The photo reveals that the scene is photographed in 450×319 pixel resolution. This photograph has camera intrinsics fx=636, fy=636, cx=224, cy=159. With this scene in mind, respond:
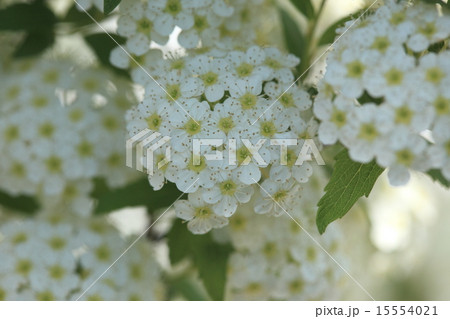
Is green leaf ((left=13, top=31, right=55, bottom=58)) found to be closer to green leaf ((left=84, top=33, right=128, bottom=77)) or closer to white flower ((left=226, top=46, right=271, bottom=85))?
green leaf ((left=84, top=33, right=128, bottom=77))

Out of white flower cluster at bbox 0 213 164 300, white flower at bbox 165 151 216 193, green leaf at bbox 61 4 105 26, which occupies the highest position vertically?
white flower at bbox 165 151 216 193

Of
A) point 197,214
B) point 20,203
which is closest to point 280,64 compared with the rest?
point 197,214

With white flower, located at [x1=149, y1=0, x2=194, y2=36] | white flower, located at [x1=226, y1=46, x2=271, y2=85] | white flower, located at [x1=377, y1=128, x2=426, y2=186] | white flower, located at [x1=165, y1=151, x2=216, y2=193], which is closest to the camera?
white flower, located at [x1=377, y1=128, x2=426, y2=186]

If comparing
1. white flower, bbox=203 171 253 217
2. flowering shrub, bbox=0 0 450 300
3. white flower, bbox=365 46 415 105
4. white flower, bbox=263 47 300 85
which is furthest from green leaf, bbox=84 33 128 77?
white flower, bbox=365 46 415 105

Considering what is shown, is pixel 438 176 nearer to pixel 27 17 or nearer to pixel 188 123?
pixel 188 123

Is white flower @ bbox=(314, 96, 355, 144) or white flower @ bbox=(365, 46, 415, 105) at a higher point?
white flower @ bbox=(365, 46, 415, 105)

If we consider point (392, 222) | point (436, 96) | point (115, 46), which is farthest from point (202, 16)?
point (392, 222)
